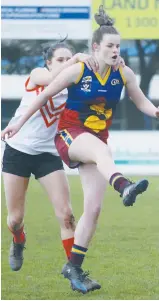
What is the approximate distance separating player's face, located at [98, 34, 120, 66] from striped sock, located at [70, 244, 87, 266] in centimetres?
148

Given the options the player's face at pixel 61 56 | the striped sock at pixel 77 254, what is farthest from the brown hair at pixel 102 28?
the striped sock at pixel 77 254

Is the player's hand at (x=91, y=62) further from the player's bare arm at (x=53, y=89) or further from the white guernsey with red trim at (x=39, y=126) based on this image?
the white guernsey with red trim at (x=39, y=126)

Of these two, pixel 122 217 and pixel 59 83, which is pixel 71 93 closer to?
pixel 59 83

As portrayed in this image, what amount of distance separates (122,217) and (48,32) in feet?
33.3

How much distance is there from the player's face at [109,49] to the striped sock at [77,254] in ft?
4.86

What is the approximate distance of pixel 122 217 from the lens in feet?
47.0

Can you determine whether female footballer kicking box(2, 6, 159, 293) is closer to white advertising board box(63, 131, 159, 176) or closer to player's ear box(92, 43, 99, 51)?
player's ear box(92, 43, 99, 51)

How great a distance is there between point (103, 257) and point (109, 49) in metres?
3.21

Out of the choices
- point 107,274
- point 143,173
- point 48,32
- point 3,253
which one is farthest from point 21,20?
point 107,274

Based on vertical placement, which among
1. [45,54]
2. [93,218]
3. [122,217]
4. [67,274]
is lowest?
[122,217]

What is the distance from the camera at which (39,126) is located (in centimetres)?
853

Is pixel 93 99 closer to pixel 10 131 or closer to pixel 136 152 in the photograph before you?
pixel 10 131

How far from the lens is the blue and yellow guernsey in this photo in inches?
301

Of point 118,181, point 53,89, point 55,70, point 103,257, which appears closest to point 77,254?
point 118,181
